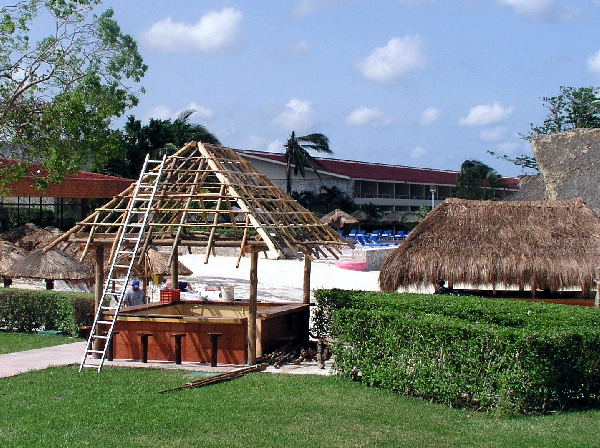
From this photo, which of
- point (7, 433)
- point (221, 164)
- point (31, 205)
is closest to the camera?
point (7, 433)

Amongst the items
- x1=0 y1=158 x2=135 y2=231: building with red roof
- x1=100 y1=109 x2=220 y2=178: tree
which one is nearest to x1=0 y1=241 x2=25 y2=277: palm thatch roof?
x1=0 y1=158 x2=135 y2=231: building with red roof

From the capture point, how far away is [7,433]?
8.33 metres

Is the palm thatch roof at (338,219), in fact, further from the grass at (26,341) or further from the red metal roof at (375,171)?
the grass at (26,341)

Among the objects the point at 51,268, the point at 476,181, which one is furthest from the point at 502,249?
the point at 476,181

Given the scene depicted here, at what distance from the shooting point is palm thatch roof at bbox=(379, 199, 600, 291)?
19734 mm

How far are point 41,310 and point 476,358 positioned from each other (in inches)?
420

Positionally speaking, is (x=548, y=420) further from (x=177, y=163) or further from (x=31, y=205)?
(x=31, y=205)

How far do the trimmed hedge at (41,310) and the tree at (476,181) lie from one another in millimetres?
46741

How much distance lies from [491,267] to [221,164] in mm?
8476

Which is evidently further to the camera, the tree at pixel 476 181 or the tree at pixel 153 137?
the tree at pixel 476 181

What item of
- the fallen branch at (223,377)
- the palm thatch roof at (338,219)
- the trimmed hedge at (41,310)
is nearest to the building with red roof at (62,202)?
the palm thatch roof at (338,219)

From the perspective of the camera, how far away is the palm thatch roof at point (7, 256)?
76.4 feet

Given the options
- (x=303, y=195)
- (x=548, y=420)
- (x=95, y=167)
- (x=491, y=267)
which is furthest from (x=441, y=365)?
(x=303, y=195)

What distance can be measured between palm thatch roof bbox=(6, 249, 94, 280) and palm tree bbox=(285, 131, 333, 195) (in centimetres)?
3557
